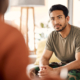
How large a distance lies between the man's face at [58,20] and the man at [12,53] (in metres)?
1.52

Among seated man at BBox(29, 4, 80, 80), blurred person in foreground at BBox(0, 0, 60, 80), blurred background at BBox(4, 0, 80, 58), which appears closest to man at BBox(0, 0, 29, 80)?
blurred person in foreground at BBox(0, 0, 60, 80)

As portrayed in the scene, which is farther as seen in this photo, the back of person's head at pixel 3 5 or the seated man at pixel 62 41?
the seated man at pixel 62 41

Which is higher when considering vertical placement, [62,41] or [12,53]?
[12,53]

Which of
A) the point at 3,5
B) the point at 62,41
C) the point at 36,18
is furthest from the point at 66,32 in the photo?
the point at 36,18

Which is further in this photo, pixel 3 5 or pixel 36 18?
pixel 36 18

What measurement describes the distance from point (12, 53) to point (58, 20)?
157 centimetres

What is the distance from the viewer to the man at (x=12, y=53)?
23 cm

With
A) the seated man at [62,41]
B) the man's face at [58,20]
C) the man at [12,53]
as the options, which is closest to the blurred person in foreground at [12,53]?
the man at [12,53]

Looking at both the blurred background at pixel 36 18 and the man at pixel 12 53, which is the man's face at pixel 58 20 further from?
the man at pixel 12 53

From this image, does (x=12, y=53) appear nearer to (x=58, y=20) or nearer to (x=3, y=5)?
(x=3, y=5)

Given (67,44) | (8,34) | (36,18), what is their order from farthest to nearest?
(36,18), (67,44), (8,34)

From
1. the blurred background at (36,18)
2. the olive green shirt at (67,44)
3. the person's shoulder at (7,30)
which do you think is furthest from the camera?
the blurred background at (36,18)

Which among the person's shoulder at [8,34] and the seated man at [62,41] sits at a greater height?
the person's shoulder at [8,34]

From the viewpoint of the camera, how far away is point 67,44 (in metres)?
1.72
